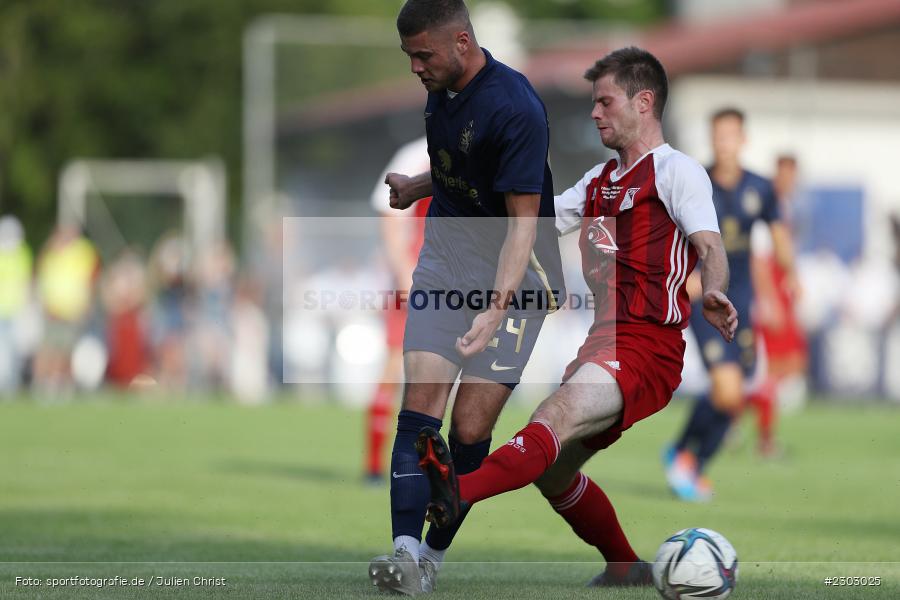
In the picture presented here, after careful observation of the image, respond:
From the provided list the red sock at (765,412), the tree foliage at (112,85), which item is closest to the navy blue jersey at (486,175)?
the red sock at (765,412)

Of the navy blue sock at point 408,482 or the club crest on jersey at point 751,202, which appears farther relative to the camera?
the club crest on jersey at point 751,202

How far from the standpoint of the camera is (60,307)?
22.6 meters

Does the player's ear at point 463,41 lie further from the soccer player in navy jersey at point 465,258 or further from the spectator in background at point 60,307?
the spectator in background at point 60,307

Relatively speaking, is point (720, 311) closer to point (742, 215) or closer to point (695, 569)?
point (695, 569)

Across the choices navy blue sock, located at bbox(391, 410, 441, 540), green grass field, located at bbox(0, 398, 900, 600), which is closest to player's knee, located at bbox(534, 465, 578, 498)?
green grass field, located at bbox(0, 398, 900, 600)

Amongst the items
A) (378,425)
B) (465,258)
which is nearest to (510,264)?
(465,258)

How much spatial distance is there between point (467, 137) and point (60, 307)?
17.8 meters

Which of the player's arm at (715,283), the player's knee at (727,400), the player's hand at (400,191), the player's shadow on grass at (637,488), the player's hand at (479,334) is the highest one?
the player's hand at (400,191)

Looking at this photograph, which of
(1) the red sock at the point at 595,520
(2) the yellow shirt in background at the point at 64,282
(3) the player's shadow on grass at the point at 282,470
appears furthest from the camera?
(2) the yellow shirt in background at the point at 64,282

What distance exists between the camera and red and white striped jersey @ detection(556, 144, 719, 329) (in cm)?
584

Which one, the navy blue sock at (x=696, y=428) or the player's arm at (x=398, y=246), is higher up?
the player's arm at (x=398, y=246)

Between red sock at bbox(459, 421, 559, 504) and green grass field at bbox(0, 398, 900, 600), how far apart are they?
0.56m

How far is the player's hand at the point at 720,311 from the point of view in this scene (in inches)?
219

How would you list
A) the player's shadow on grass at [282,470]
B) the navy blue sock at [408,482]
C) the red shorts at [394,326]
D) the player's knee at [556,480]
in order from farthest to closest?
the player's shadow on grass at [282,470] → the red shorts at [394,326] → the player's knee at [556,480] → the navy blue sock at [408,482]
